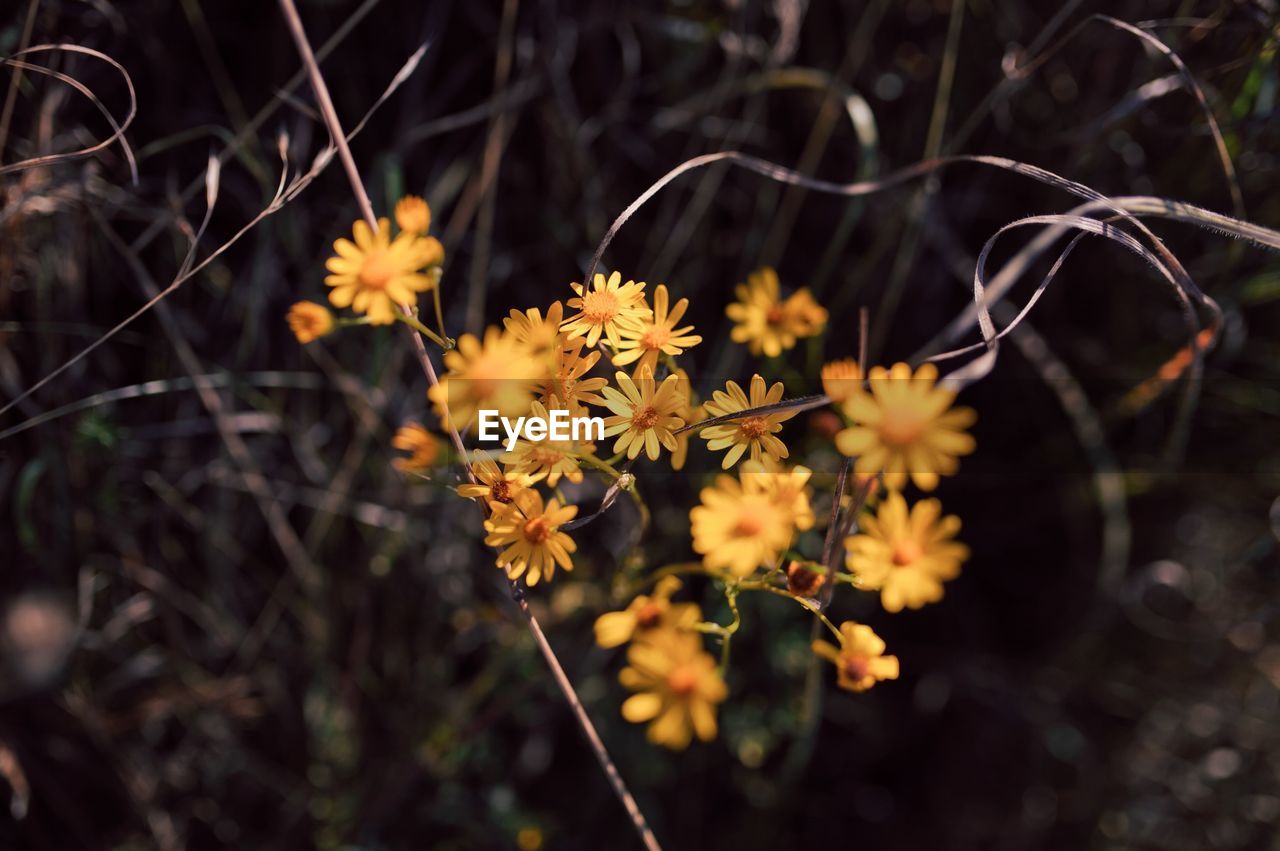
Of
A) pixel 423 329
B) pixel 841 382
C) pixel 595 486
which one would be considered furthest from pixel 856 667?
pixel 595 486

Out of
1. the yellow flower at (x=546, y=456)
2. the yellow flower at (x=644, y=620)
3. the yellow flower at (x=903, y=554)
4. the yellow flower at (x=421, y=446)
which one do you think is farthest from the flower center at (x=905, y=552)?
the yellow flower at (x=421, y=446)

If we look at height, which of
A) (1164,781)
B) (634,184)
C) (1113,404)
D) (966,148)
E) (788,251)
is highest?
(966,148)

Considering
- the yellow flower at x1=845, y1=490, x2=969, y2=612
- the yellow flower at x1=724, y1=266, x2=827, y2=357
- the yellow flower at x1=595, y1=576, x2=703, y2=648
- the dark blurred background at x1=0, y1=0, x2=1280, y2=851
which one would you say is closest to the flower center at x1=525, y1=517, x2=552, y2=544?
the yellow flower at x1=595, y1=576, x2=703, y2=648

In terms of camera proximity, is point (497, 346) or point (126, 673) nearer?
point (497, 346)

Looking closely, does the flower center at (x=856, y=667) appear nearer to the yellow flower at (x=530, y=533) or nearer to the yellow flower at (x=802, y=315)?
the yellow flower at (x=530, y=533)

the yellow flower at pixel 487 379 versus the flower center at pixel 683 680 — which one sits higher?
the yellow flower at pixel 487 379

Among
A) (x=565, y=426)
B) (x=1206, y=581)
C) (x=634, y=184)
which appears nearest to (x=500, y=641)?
(x=565, y=426)

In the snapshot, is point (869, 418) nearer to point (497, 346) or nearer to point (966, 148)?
point (497, 346)
